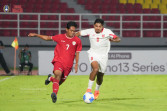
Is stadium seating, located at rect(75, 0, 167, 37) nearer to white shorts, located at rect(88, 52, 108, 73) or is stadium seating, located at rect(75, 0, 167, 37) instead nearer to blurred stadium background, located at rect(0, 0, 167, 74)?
blurred stadium background, located at rect(0, 0, 167, 74)

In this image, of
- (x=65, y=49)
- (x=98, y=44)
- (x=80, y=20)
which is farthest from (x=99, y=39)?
(x=80, y=20)

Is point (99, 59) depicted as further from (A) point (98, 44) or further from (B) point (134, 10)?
(B) point (134, 10)

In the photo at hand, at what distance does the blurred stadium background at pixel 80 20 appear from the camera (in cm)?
2575

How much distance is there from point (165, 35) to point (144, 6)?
295 cm

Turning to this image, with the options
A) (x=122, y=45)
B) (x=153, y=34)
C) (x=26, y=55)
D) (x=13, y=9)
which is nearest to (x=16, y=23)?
(x=13, y=9)

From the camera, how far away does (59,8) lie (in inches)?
1119

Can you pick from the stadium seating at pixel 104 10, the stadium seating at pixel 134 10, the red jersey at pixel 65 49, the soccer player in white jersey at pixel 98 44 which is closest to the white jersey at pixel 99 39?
the soccer player in white jersey at pixel 98 44

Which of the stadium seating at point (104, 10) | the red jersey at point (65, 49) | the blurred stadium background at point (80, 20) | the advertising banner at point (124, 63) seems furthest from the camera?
the stadium seating at point (104, 10)

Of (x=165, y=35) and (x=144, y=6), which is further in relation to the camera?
(x=144, y=6)

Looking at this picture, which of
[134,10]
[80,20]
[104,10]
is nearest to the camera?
[80,20]

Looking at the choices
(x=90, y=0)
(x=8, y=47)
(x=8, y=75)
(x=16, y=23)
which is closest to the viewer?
(x=8, y=75)

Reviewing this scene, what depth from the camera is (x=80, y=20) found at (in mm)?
25938

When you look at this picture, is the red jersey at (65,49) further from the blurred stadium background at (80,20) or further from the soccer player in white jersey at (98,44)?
the blurred stadium background at (80,20)

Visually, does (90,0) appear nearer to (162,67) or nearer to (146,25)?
(146,25)
